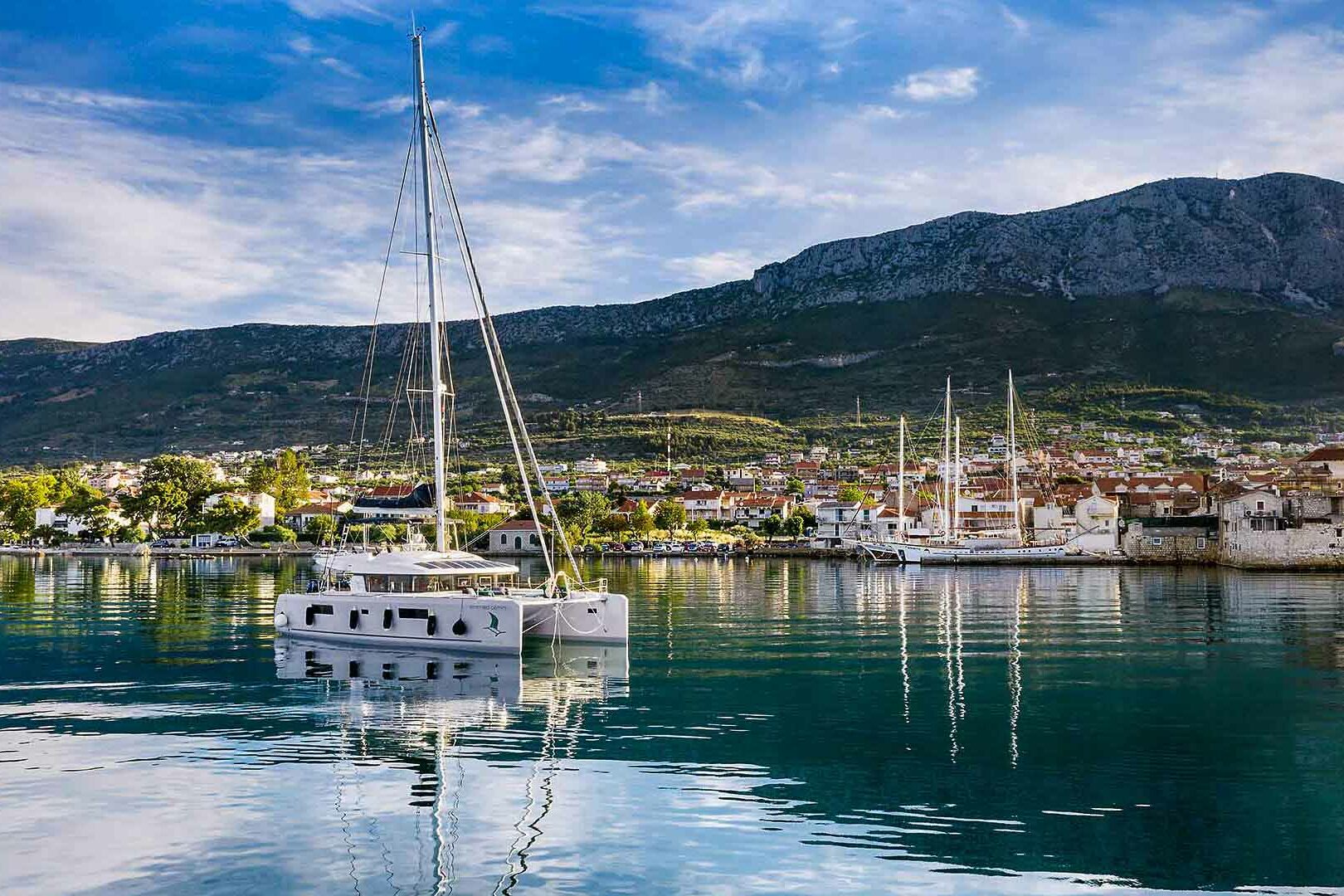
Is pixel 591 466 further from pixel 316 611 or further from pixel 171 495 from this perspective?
pixel 316 611

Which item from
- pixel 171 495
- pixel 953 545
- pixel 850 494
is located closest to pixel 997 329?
pixel 850 494

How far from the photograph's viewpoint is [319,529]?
92.2 metres

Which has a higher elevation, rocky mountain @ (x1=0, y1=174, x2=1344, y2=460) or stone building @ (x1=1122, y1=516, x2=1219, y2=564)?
rocky mountain @ (x1=0, y1=174, x2=1344, y2=460)

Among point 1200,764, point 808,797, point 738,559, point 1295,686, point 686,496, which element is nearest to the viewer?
point 808,797

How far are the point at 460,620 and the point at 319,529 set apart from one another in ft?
236

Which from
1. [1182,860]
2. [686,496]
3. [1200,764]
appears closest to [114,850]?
[1182,860]

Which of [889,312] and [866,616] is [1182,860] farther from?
[889,312]

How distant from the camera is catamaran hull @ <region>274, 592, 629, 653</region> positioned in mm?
24188

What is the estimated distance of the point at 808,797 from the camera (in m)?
12.6

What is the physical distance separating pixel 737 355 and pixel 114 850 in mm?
173290

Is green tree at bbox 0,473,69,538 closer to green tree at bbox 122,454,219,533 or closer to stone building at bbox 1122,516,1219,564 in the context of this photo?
green tree at bbox 122,454,219,533

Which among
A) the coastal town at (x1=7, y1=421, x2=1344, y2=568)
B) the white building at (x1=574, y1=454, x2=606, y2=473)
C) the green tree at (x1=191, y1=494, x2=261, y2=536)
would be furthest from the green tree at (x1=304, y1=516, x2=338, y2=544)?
the white building at (x1=574, y1=454, x2=606, y2=473)

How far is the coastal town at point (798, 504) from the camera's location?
2719 inches

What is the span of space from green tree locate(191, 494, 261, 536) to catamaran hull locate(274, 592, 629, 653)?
70.8 m
